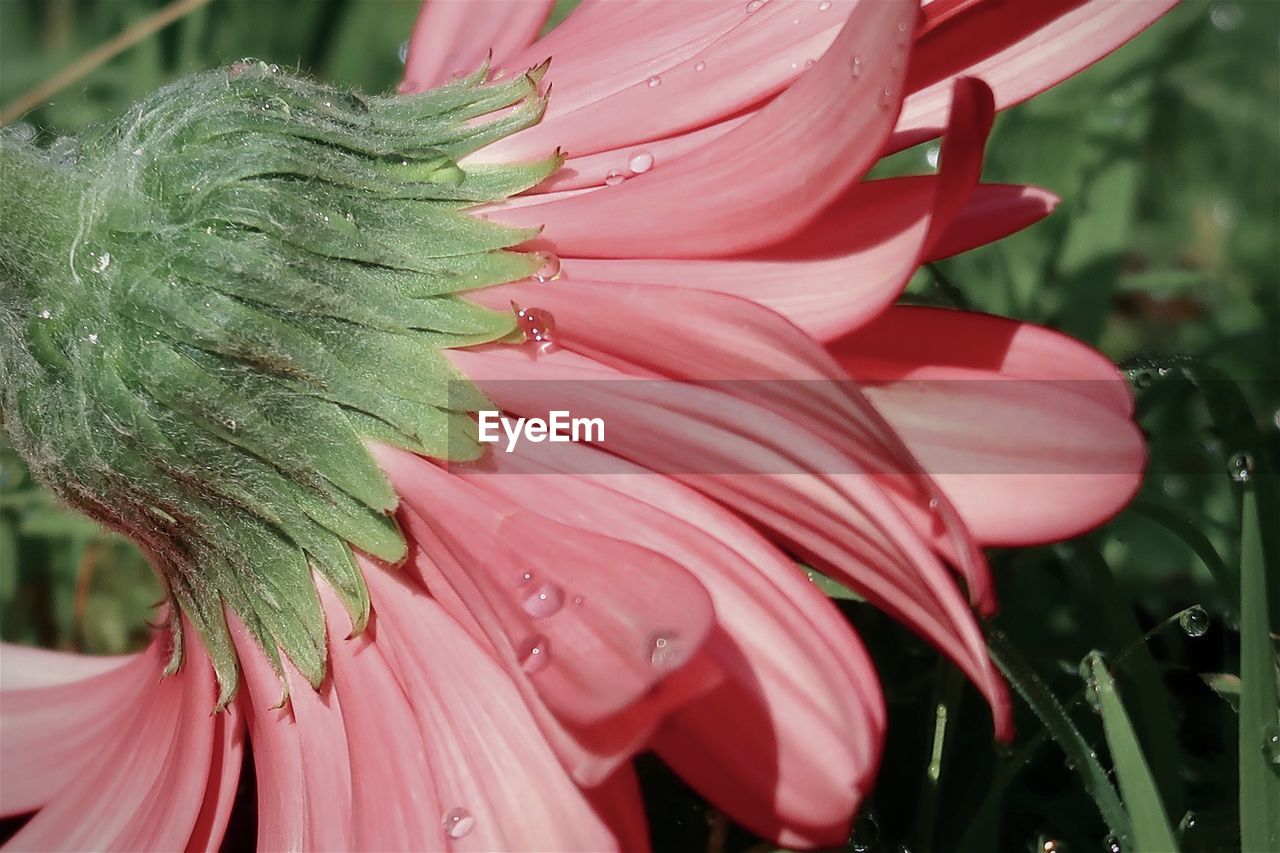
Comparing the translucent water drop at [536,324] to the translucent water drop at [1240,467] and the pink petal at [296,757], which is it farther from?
the translucent water drop at [1240,467]

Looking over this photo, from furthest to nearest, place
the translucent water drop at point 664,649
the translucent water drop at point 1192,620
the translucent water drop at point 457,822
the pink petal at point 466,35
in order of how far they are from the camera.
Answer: the pink petal at point 466,35 < the translucent water drop at point 1192,620 < the translucent water drop at point 457,822 < the translucent water drop at point 664,649

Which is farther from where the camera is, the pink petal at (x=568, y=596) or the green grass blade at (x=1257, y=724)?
the green grass blade at (x=1257, y=724)

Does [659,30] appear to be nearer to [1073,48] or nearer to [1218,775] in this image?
[1073,48]

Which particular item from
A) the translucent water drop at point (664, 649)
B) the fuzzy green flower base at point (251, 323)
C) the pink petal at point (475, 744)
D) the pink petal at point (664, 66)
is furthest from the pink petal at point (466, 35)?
the translucent water drop at point (664, 649)

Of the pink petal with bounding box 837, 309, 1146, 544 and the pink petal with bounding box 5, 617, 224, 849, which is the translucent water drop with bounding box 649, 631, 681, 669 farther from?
the pink petal with bounding box 5, 617, 224, 849

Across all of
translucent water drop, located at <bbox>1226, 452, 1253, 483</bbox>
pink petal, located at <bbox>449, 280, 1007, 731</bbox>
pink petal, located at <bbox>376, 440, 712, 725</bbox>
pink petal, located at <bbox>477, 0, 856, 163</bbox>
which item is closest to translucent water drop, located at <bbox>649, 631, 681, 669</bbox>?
pink petal, located at <bbox>376, 440, 712, 725</bbox>

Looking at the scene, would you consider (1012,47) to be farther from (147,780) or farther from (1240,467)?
(147,780)

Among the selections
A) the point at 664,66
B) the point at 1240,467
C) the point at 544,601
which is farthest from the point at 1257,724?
the point at 664,66
